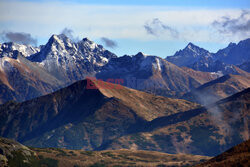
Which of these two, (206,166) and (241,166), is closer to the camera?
(241,166)

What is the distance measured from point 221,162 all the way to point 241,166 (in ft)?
61.2

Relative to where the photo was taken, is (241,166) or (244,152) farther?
(244,152)

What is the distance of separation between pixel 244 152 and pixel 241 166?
22182mm

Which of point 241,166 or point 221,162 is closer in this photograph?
point 241,166

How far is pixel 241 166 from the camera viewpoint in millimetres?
147375

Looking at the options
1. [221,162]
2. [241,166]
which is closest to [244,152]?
[221,162]

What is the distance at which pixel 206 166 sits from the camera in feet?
543

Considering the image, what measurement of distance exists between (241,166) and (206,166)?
20293 mm

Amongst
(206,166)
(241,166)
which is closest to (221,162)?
(206,166)

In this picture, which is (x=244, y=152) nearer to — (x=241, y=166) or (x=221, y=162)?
(x=221, y=162)

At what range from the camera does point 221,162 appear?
166 metres

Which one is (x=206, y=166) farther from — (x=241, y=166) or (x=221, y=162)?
(x=241, y=166)
